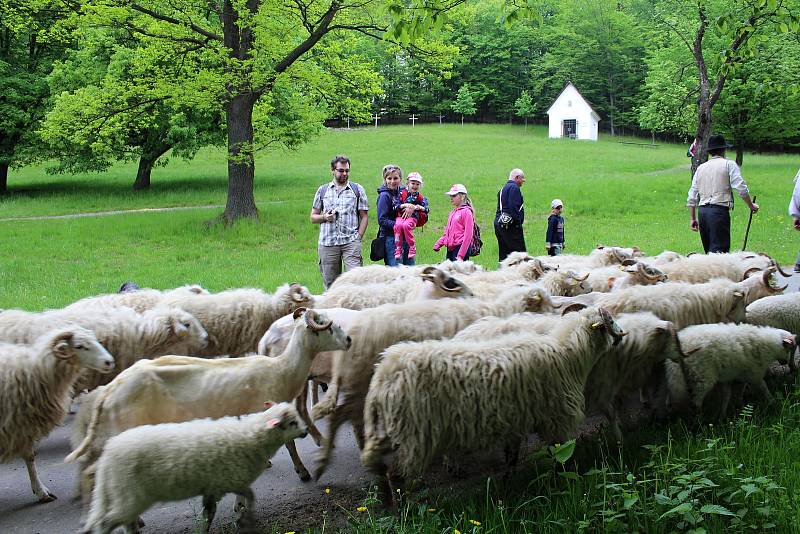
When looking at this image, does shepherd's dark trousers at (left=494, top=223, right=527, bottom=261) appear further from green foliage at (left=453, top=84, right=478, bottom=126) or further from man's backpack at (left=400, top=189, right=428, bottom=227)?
green foliage at (left=453, top=84, right=478, bottom=126)

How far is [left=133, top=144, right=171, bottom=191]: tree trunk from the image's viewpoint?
2950 cm

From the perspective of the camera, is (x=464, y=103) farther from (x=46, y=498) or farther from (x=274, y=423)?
(x=274, y=423)

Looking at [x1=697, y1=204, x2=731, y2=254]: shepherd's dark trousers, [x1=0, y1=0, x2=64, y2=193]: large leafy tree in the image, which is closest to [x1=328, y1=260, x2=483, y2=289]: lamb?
[x1=697, y1=204, x2=731, y2=254]: shepherd's dark trousers

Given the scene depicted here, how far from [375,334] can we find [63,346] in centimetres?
234

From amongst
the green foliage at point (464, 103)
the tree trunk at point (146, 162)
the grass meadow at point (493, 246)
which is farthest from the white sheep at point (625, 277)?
the green foliage at point (464, 103)

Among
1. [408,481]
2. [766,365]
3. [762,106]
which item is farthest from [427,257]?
[762,106]

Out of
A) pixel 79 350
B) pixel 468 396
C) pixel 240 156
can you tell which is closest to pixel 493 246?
pixel 240 156

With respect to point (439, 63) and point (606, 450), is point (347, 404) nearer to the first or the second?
point (606, 450)

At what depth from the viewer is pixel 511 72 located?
264 ft

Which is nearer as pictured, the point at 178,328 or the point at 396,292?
the point at 178,328

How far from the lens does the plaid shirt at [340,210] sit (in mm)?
9180

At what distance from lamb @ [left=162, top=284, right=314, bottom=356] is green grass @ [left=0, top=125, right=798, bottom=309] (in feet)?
18.0

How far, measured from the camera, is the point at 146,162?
30641mm

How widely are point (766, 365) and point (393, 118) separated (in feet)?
235
